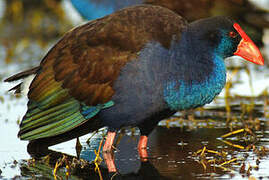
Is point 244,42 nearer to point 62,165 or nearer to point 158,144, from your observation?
point 158,144

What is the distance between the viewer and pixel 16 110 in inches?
287

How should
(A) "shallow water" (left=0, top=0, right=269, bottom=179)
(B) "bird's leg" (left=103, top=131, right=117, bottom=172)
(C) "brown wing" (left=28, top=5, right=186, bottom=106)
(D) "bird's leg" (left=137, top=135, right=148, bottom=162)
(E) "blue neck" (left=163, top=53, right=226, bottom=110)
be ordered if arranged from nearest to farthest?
1. (A) "shallow water" (left=0, top=0, right=269, bottom=179)
2. (E) "blue neck" (left=163, top=53, right=226, bottom=110)
3. (C) "brown wing" (left=28, top=5, right=186, bottom=106)
4. (B) "bird's leg" (left=103, top=131, right=117, bottom=172)
5. (D) "bird's leg" (left=137, top=135, right=148, bottom=162)

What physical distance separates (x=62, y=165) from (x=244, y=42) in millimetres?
1793

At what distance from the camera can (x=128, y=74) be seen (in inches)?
197

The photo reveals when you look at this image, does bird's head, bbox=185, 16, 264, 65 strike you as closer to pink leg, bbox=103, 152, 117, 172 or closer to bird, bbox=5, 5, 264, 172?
bird, bbox=5, 5, 264, 172

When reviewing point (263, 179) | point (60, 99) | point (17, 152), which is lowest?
point (263, 179)

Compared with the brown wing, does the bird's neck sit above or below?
below

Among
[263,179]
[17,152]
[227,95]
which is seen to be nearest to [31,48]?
[227,95]

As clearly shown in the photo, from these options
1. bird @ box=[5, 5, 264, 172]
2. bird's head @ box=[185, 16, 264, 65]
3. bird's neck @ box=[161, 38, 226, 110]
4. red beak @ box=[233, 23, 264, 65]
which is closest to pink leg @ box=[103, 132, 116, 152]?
bird @ box=[5, 5, 264, 172]

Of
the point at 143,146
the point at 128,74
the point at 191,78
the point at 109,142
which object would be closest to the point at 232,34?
the point at 191,78

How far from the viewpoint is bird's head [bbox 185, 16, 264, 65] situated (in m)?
5.20

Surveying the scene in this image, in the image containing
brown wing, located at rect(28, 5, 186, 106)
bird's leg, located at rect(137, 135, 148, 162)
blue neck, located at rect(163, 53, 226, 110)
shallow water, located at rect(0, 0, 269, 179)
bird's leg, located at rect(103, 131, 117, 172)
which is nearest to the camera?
shallow water, located at rect(0, 0, 269, 179)

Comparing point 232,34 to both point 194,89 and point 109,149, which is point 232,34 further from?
point 109,149

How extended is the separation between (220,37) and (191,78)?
49 cm
